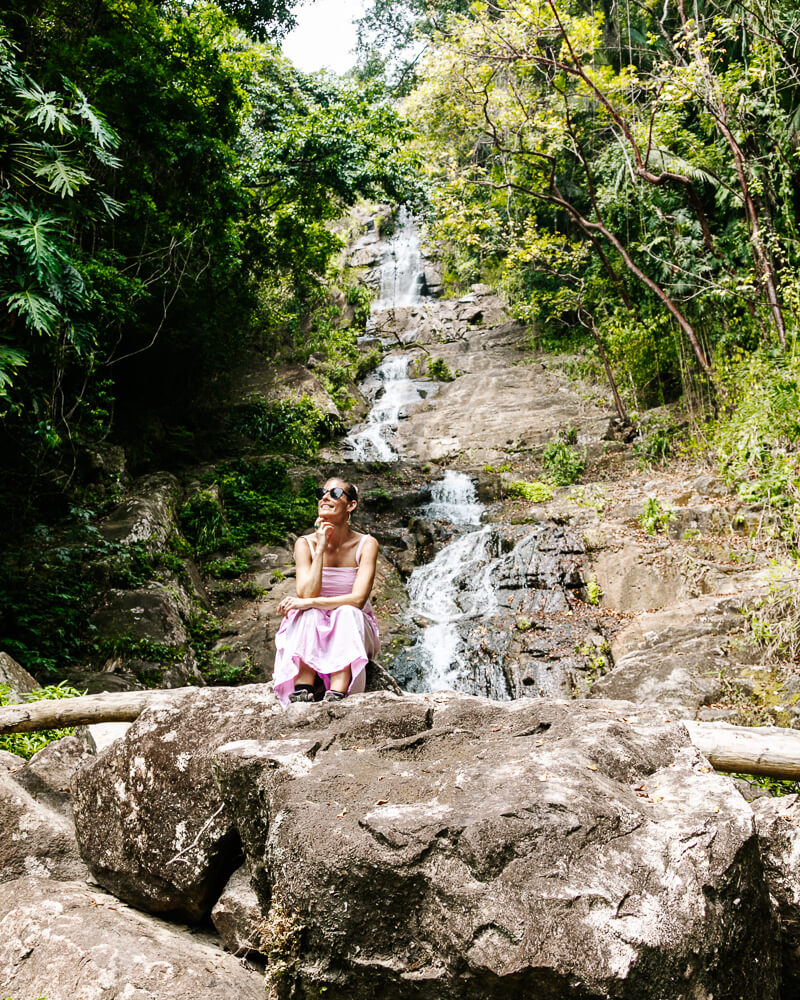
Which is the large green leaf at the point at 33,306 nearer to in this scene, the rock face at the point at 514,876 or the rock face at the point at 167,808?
the rock face at the point at 167,808

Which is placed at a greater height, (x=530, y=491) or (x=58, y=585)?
(x=530, y=491)

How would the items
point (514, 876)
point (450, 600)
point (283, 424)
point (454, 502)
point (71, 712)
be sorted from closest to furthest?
point (514, 876) → point (71, 712) → point (450, 600) → point (454, 502) → point (283, 424)

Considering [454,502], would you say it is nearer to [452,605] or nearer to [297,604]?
[452,605]

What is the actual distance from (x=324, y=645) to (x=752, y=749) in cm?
213

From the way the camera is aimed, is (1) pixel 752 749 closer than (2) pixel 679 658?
Yes

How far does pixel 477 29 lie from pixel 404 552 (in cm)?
836

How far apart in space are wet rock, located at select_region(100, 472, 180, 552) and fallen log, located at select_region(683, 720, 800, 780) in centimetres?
666

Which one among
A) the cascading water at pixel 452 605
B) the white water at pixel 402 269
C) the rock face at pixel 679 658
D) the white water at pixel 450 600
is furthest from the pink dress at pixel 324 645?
the white water at pixel 402 269

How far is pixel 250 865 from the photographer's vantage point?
2062 millimetres

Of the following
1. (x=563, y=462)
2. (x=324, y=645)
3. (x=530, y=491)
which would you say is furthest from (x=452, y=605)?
(x=324, y=645)

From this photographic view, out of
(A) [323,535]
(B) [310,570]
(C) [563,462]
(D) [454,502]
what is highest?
(C) [563,462]

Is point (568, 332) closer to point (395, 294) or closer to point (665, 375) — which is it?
point (665, 375)

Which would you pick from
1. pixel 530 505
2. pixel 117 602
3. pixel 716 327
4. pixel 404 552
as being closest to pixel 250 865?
pixel 117 602

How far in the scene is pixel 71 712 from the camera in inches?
152
